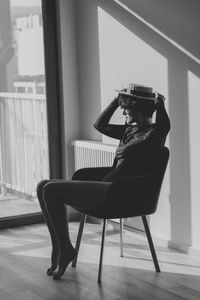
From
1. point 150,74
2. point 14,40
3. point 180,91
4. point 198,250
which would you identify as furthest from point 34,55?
point 198,250

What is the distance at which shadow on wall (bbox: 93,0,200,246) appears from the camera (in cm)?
364

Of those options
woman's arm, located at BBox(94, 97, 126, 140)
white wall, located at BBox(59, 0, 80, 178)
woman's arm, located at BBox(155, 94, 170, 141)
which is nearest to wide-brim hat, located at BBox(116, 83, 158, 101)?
woman's arm, located at BBox(155, 94, 170, 141)

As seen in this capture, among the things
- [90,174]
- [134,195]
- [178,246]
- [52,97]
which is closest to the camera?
[134,195]

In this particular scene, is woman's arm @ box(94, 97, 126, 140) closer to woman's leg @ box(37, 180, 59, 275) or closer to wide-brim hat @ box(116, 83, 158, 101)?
wide-brim hat @ box(116, 83, 158, 101)

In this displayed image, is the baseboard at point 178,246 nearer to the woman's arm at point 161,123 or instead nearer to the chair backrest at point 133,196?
the chair backrest at point 133,196

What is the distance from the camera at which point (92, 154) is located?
452 centimetres

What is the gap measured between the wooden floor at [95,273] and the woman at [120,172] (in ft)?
0.55

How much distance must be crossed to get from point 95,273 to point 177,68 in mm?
1425

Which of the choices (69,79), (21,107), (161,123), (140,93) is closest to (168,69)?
(140,93)

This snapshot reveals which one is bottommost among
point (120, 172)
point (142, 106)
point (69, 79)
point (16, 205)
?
point (16, 205)

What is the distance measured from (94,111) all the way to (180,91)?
1064mm

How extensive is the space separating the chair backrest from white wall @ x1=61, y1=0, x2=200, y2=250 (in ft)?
1.73

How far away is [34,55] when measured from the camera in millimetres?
4699

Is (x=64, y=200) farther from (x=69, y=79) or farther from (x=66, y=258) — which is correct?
(x=69, y=79)
